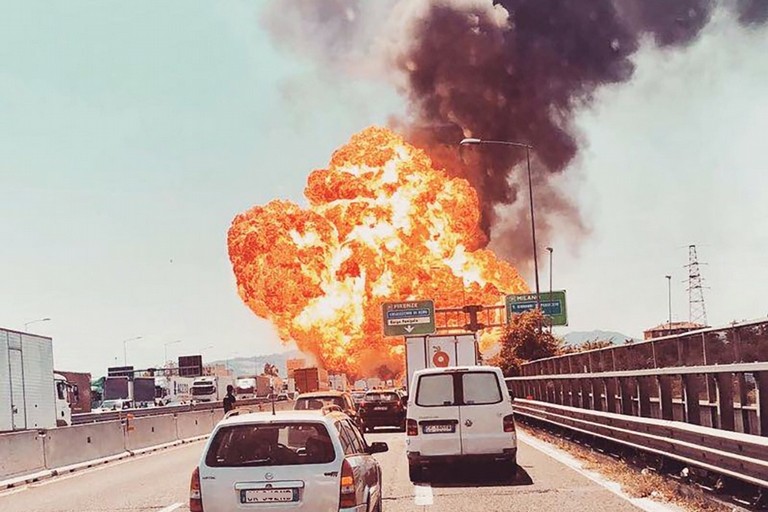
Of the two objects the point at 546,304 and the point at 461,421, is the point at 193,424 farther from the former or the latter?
the point at 546,304

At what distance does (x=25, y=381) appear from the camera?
3041cm

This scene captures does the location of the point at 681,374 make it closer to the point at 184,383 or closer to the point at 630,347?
the point at 630,347

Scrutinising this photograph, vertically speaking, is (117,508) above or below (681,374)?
below

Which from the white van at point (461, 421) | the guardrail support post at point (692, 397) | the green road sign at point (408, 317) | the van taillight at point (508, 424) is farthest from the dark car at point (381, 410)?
the green road sign at point (408, 317)

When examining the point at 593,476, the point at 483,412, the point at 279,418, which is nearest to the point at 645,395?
the point at 593,476

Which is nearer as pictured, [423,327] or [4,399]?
[4,399]

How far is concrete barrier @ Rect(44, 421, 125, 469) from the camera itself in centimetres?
2250

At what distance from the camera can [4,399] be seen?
28578mm

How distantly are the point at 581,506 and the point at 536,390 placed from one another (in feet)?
64.1

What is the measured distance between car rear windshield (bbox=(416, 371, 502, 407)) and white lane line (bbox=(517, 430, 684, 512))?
2.07 metres

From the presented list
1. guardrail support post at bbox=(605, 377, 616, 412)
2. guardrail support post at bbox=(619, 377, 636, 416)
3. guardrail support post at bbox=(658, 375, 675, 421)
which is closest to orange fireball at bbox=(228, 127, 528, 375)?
guardrail support post at bbox=(605, 377, 616, 412)

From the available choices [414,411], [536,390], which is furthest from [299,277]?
[414,411]

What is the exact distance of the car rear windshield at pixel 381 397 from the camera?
1296 inches

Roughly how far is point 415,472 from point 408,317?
51.9m
